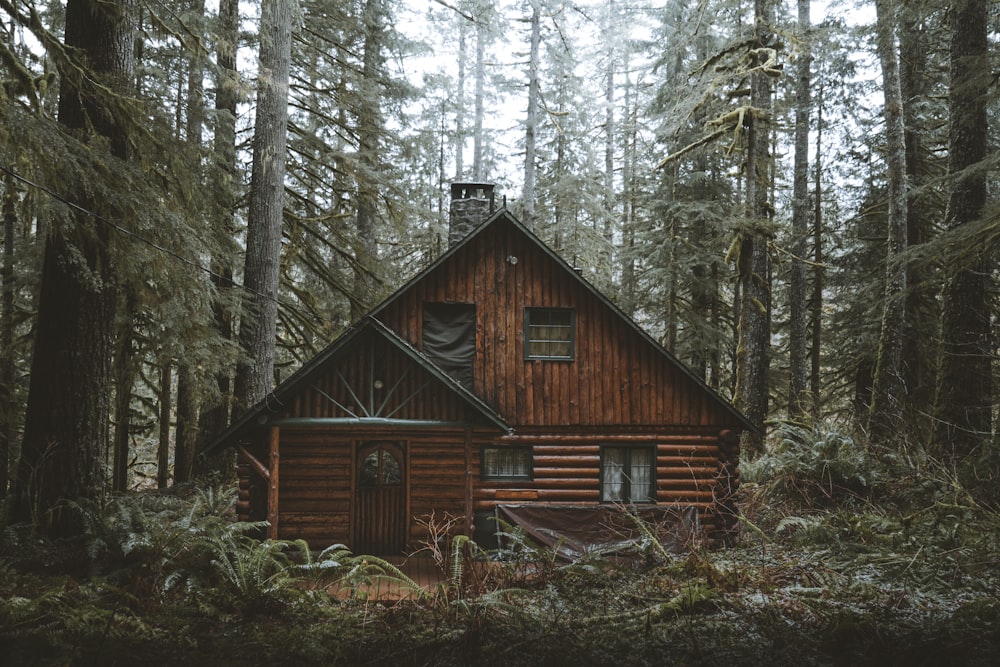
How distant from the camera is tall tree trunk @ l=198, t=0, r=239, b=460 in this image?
10750 mm

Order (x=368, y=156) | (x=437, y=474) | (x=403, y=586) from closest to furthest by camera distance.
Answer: (x=403, y=586) → (x=437, y=474) → (x=368, y=156)

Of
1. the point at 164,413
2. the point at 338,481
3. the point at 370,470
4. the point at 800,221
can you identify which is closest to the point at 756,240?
the point at 800,221

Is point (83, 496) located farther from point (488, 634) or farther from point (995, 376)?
point (995, 376)

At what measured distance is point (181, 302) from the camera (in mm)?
8805

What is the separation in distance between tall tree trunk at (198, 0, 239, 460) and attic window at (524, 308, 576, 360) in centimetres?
577

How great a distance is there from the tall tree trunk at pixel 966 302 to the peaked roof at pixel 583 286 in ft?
11.0

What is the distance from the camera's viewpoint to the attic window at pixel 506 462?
Answer: 11.6m

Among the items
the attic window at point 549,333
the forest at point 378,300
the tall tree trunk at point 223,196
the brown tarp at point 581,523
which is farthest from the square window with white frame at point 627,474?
the tall tree trunk at point 223,196

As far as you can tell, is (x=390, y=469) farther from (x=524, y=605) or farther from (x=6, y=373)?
(x=6, y=373)

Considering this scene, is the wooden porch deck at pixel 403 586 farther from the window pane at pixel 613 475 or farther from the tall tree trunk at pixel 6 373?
the tall tree trunk at pixel 6 373

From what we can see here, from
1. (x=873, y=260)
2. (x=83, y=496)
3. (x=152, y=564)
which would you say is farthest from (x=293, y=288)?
(x=873, y=260)

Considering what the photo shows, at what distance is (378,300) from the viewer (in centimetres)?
1492

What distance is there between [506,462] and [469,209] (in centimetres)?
571

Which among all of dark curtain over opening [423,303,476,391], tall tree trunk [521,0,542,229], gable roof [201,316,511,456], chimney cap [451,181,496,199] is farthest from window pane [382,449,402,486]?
tall tree trunk [521,0,542,229]
